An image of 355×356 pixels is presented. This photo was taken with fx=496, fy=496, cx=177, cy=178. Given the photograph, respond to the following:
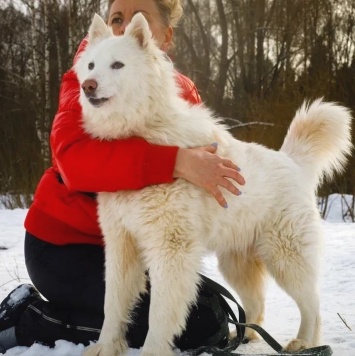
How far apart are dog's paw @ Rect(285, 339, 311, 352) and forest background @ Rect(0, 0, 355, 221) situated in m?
5.09

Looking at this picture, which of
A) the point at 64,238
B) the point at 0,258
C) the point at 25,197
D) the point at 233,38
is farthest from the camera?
the point at 233,38

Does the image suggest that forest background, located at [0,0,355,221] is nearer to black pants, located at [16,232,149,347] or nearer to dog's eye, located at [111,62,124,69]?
black pants, located at [16,232,149,347]

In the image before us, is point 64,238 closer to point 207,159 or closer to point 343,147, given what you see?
point 207,159

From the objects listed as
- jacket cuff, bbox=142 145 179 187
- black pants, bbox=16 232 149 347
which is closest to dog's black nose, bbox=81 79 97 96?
jacket cuff, bbox=142 145 179 187

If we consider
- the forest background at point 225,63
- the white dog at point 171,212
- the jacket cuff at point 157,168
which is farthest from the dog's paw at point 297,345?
the forest background at point 225,63

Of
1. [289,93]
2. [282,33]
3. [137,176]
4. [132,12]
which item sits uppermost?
[282,33]

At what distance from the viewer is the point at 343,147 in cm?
266

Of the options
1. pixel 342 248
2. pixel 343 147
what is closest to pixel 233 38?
pixel 342 248

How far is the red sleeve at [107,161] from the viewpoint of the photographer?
1.98m

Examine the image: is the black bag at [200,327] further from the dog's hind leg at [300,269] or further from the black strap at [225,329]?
the dog's hind leg at [300,269]

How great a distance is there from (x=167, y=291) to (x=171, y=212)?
Result: 314 millimetres

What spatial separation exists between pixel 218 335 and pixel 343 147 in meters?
1.19

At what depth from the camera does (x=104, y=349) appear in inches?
83.7

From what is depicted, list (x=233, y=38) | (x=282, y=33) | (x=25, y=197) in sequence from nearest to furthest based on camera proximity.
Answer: (x=25, y=197)
(x=282, y=33)
(x=233, y=38)
